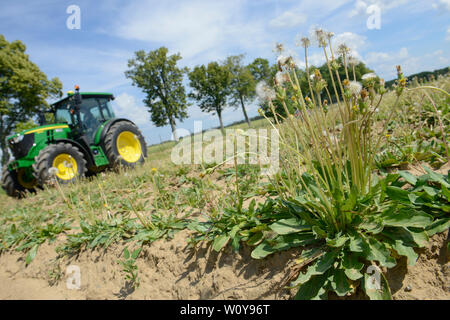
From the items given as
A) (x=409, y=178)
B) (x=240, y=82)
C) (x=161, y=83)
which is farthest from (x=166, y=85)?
(x=409, y=178)

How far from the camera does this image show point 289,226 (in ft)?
5.45

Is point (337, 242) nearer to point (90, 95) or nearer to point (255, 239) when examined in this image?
point (255, 239)

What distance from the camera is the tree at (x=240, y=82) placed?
2756 cm

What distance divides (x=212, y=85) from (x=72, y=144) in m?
21.5

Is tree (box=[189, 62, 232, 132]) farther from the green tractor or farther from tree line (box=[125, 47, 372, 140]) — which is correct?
the green tractor

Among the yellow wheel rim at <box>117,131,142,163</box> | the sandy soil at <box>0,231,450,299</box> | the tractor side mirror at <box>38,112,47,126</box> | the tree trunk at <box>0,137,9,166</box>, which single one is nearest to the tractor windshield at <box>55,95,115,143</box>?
the tractor side mirror at <box>38,112,47,126</box>

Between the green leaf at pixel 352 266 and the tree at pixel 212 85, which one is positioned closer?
the green leaf at pixel 352 266

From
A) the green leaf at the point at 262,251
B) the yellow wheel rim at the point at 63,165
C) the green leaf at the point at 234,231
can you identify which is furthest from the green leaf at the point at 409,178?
the yellow wheel rim at the point at 63,165

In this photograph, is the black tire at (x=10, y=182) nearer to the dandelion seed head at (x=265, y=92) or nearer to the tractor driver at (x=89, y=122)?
the tractor driver at (x=89, y=122)

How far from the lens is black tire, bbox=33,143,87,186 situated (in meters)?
5.77

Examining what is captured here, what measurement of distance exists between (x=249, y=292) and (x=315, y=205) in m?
0.71

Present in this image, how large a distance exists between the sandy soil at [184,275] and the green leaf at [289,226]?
6.1 inches
